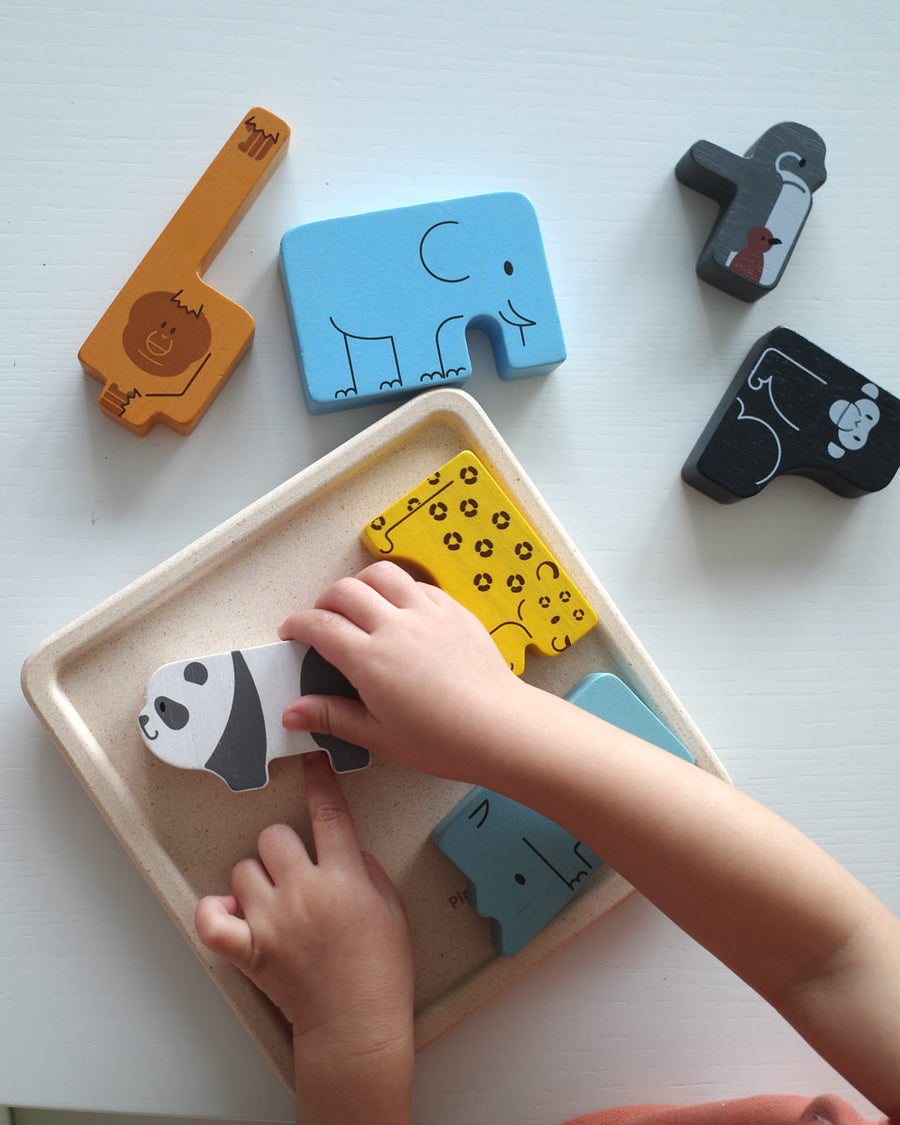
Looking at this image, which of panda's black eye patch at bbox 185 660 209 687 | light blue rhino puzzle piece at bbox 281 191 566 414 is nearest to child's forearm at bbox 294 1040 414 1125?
panda's black eye patch at bbox 185 660 209 687

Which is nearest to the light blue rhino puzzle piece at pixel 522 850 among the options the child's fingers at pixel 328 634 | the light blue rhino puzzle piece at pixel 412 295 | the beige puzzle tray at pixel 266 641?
the beige puzzle tray at pixel 266 641

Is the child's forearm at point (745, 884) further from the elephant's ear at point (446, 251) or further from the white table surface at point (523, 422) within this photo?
the elephant's ear at point (446, 251)

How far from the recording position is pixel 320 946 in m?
0.52

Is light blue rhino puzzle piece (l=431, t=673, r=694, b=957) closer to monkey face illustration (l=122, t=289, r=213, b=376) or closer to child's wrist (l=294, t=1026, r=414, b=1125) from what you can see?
child's wrist (l=294, t=1026, r=414, b=1125)

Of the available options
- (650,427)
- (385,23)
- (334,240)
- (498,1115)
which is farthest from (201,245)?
(498,1115)

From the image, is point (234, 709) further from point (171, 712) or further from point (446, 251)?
point (446, 251)

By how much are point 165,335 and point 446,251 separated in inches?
7.4

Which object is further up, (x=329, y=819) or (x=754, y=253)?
(x=754, y=253)

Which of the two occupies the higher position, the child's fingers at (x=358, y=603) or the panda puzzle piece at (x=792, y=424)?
the panda puzzle piece at (x=792, y=424)

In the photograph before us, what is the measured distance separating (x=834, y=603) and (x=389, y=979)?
395mm

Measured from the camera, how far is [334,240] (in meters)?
0.58

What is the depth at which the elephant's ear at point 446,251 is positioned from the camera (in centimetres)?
59

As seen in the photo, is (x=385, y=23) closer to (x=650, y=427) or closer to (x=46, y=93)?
(x=46, y=93)

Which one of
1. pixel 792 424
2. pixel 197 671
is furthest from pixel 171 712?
pixel 792 424
